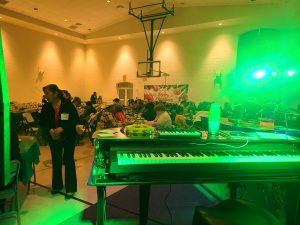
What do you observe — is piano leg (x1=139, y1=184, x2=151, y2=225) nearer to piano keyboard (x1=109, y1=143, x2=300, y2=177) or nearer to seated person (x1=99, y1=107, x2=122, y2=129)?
piano keyboard (x1=109, y1=143, x2=300, y2=177)

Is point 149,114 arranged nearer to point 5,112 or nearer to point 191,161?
point 191,161

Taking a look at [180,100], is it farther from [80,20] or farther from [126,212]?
[126,212]

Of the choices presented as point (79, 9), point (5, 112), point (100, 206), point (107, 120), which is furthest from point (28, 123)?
point (5, 112)

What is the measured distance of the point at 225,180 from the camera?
158 cm

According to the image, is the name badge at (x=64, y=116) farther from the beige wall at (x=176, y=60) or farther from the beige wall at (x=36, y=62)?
the beige wall at (x=176, y=60)

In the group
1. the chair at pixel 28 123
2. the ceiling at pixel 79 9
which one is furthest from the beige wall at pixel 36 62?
the chair at pixel 28 123

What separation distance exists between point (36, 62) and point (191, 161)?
12.2 metres

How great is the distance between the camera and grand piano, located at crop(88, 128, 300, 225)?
4.95 ft

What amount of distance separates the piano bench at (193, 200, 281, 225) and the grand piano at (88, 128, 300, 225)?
0.76ft

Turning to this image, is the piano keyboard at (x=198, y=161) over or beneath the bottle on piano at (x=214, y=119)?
beneath

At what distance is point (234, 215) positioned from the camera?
1622mm

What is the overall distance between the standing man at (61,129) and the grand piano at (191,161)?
1588 mm

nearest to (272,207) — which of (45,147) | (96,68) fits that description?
(45,147)

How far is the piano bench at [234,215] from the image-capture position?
1530mm
